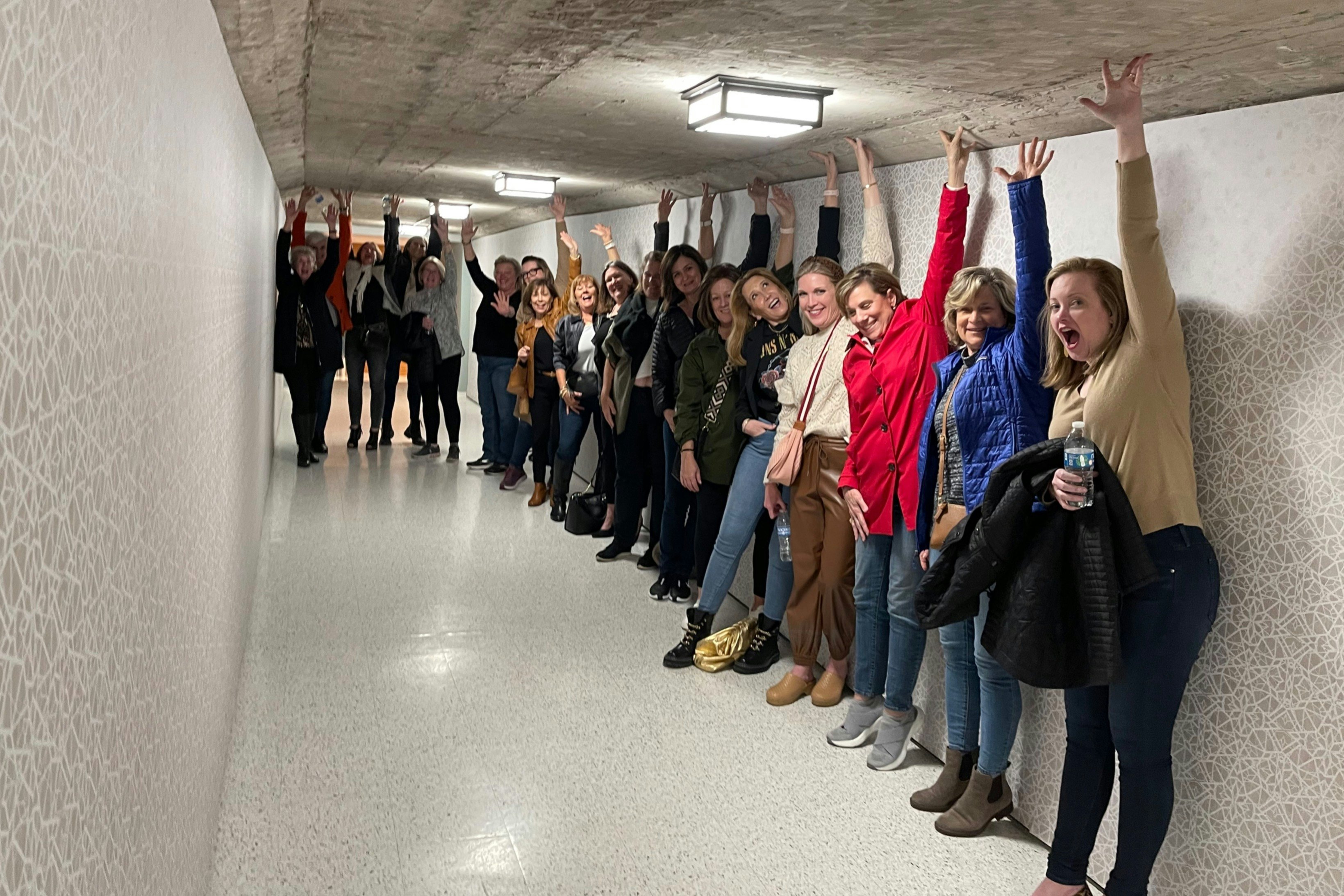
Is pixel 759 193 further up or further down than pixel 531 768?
further up

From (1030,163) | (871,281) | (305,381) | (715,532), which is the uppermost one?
(1030,163)

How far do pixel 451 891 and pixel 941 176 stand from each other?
273cm

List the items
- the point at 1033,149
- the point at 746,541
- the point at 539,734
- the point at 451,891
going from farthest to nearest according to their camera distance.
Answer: the point at 746,541 < the point at 539,734 < the point at 1033,149 < the point at 451,891

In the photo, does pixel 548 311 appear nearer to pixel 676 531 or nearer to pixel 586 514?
pixel 586 514

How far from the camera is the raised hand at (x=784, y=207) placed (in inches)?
183

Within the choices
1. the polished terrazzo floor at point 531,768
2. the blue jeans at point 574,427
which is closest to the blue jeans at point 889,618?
the polished terrazzo floor at point 531,768

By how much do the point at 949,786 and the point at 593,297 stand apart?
418 cm

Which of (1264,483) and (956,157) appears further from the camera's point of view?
(956,157)

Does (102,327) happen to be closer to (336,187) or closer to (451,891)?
(451,891)

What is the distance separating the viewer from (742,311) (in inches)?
166

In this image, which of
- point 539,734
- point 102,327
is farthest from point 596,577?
point 102,327

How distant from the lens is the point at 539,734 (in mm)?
3391

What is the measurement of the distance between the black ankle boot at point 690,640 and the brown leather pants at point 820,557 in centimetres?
43

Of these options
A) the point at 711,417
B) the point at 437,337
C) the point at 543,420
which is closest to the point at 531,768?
the point at 711,417
